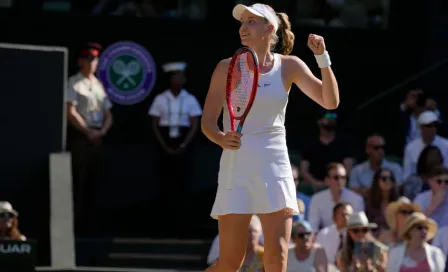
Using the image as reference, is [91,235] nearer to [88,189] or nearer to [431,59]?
[88,189]

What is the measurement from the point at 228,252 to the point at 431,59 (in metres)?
9.41

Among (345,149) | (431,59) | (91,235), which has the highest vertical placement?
(431,59)

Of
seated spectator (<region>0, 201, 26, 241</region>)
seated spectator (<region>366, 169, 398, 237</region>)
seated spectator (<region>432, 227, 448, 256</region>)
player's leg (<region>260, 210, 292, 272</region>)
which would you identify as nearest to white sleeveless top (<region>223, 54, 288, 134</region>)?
player's leg (<region>260, 210, 292, 272</region>)

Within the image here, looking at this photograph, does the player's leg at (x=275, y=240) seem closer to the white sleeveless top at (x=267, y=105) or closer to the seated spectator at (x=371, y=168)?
the white sleeveless top at (x=267, y=105)

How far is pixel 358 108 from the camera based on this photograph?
1562 centimetres

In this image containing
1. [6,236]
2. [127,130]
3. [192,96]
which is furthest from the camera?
[127,130]

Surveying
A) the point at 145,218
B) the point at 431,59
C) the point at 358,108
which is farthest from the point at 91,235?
the point at 431,59

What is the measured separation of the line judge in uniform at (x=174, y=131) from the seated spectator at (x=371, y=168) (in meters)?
1.75

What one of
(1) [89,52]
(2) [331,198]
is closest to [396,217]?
(2) [331,198]

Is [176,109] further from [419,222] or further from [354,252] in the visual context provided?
[419,222]

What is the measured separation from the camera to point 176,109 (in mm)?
13562

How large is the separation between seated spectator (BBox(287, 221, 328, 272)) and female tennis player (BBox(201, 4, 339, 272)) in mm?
3734

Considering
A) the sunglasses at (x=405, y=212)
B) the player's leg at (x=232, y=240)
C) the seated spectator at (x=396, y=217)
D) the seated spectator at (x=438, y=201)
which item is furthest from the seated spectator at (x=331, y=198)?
the player's leg at (x=232, y=240)

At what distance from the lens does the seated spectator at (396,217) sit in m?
11.3
